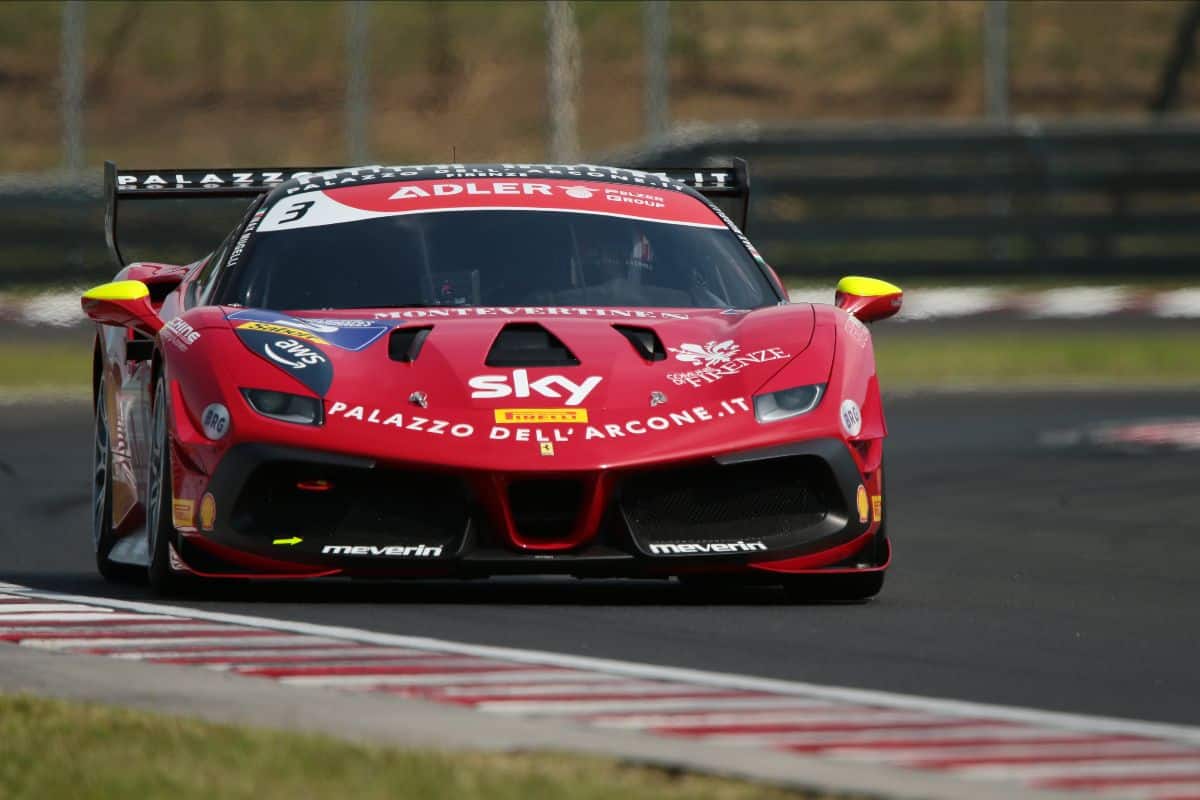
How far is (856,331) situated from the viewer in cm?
745

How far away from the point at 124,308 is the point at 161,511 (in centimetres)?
84

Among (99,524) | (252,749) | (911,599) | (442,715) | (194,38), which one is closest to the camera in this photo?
(252,749)

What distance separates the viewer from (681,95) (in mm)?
30016

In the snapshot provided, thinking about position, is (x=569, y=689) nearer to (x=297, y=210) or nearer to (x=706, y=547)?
(x=706, y=547)

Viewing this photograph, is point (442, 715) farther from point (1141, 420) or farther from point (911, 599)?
point (1141, 420)

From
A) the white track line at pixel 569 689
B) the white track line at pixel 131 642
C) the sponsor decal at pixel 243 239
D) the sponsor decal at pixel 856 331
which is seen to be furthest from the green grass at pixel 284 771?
the sponsor decal at pixel 243 239

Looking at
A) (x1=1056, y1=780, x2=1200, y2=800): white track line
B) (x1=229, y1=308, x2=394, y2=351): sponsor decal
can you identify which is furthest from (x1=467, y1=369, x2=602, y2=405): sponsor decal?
(x1=1056, y1=780, x2=1200, y2=800): white track line

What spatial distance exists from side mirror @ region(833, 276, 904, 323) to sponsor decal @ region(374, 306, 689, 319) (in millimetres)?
634

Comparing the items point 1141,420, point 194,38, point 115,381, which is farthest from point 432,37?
point 115,381

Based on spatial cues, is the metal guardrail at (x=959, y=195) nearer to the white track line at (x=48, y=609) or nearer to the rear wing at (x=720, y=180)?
the rear wing at (x=720, y=180)

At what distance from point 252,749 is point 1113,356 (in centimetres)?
1578

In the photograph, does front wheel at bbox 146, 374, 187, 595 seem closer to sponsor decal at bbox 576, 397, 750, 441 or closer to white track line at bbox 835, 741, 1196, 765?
sponsor decal at bbox 576, 397, 750, 441

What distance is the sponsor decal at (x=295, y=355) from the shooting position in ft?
22.6

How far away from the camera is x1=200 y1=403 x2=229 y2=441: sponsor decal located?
6.86m
